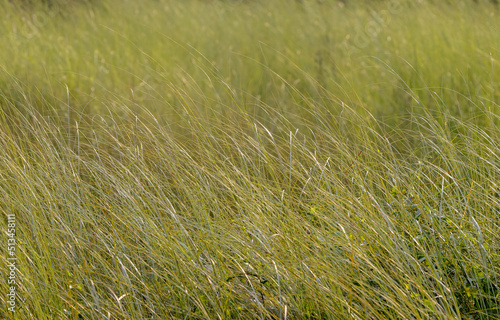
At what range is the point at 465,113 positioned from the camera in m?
3.53

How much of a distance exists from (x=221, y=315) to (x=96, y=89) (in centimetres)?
265

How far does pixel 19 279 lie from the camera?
1.91 meters

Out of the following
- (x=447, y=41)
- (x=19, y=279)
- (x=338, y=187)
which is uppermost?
(x=447, y=41)

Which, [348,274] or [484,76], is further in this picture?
[484,76]

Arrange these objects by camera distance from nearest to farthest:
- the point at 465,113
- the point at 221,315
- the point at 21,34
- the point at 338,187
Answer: the point at 221,315
the point at 338,187
the point at 465,113
the point at 21,34

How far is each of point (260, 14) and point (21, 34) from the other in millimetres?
2328

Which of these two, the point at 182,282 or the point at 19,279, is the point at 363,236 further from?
the point at 19,279

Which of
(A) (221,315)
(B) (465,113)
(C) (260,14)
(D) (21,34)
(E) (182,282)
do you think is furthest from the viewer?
(C) (260,14)

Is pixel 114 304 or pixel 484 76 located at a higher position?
pixel 484 76

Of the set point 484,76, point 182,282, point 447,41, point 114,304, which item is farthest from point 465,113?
point 114,304

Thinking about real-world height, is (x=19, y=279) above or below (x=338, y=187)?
below

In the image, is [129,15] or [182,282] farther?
[129,15]

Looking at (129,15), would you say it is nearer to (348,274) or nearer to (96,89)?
(96,89)

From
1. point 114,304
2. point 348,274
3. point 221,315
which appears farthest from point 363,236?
point 114,304
